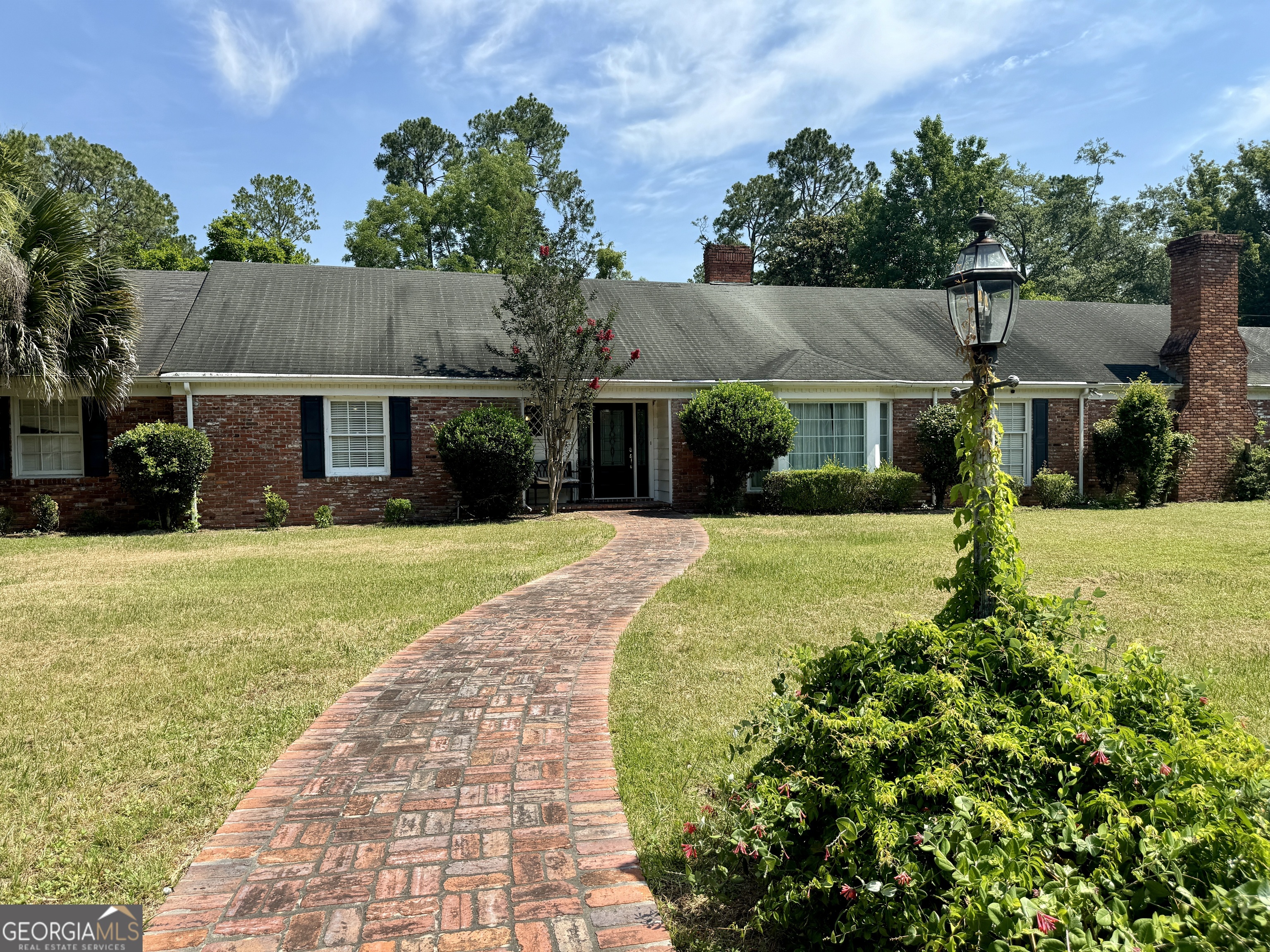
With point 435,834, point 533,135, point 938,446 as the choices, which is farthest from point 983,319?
point 533,135

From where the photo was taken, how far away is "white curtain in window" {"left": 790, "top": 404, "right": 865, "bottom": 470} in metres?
16.8

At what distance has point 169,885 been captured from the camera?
2.88m

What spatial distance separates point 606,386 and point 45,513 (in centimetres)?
1034

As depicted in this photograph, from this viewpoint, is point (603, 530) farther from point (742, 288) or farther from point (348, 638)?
point (742, 288)

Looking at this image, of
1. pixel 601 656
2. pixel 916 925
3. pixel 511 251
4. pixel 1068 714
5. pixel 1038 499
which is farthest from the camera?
pixel 1038 499

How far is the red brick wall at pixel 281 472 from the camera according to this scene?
14039mm

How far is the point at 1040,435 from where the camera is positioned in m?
17.7

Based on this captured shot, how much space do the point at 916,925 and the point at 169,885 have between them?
264 cm

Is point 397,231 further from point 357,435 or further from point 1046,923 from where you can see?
point 1046,923

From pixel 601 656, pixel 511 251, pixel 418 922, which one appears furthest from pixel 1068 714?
pixel 511 251

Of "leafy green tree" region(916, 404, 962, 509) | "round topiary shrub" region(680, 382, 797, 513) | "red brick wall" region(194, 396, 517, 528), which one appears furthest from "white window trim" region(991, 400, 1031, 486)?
"red brick wall" region(194, 396, 517, 528)

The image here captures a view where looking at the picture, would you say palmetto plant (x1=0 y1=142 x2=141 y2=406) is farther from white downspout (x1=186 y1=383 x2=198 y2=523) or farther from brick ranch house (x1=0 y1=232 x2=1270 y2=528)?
brick ranch house (x1=0 y1=232 x2=1270 y2=528)

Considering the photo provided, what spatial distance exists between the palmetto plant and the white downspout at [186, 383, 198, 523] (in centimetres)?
96

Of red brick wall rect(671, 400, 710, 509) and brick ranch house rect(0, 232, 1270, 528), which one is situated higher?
brick ranch house rect(0, 232, 1270, 528)
